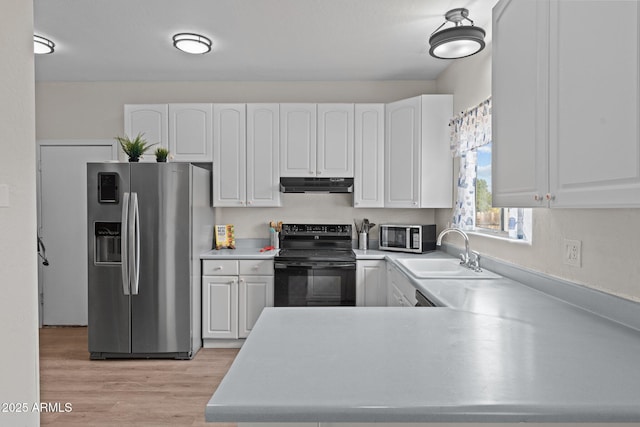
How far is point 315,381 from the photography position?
2.98 ft

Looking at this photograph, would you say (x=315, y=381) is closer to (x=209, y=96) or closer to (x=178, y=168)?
(x=178, y=168)

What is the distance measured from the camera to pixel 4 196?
1.71 metres

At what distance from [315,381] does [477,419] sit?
36 cm

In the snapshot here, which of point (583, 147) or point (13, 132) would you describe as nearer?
point (583, 147)

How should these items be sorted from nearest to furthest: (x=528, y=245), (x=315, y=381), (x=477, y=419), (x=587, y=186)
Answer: (x=477, y=419) < (x=315, y=381) < (x=587, y=186) < (x=528, y=245)

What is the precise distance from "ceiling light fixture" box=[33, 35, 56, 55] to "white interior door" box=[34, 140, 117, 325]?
3.50 feet

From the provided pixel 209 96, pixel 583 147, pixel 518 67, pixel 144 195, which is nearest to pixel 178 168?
pixel 144 195

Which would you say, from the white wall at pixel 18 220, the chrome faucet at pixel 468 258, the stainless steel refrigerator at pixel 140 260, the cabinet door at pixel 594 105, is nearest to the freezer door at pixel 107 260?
the stainless steel refrigerator at pixel 140 260

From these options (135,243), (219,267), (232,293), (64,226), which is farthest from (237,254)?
(64,226)

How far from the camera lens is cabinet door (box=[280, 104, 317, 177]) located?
3707 millimetres

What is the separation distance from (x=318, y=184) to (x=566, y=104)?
2.64 m

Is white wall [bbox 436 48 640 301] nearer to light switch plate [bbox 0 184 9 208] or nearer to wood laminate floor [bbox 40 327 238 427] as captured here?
wood laminate floor [bbox 40 327 238 427]

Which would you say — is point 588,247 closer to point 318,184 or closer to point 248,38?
point 318,184

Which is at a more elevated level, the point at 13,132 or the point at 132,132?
the point at 132,132
